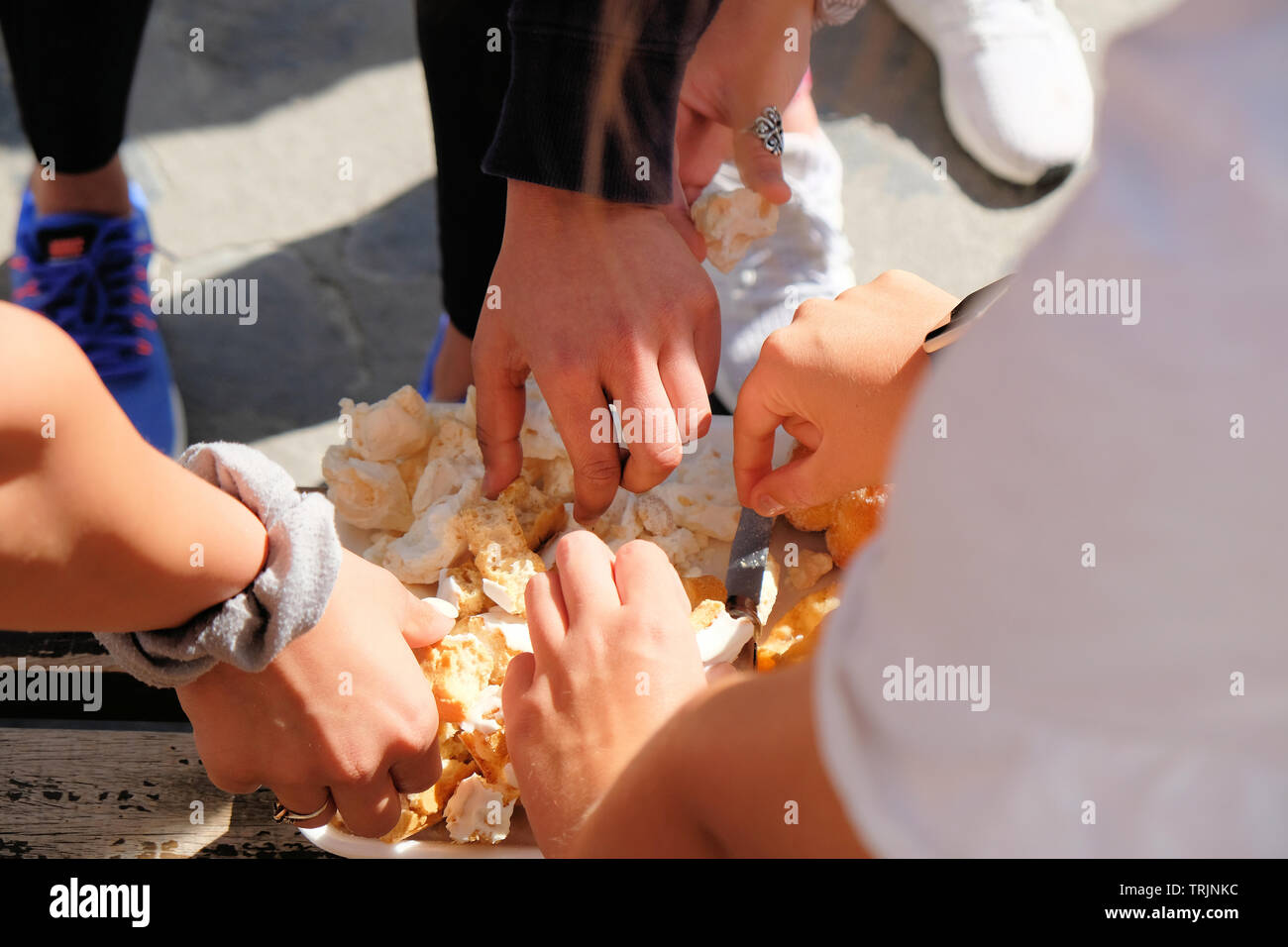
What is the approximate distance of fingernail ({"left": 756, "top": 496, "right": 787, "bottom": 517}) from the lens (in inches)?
31.4

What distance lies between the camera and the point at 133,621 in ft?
1.85

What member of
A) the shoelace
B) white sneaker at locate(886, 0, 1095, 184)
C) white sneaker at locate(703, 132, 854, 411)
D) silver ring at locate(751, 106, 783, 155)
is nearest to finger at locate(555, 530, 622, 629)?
silver ring at locate(751, 106, 783, 155)

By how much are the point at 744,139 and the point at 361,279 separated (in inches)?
38.2

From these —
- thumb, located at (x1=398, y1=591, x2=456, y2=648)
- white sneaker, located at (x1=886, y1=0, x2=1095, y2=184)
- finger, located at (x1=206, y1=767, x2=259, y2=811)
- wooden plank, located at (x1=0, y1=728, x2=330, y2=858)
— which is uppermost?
white sneaker, located at (x1=886, y1=0, x2=1095, y2=184)

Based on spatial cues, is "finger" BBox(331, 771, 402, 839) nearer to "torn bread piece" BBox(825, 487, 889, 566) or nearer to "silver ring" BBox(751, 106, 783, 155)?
"torn bread piece" BBox(825, 487, 889, 566)

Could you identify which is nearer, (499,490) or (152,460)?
(152,460)

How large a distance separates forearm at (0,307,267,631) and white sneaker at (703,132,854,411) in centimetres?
82

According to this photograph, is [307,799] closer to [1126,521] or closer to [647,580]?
[647,580]

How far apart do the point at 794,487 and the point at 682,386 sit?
0.13 m

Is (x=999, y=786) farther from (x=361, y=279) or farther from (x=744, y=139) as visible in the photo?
(x=361, y=279)

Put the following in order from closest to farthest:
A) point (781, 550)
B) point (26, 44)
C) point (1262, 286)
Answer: point (1262, 286) < point (781, 550) < point (26, 44)

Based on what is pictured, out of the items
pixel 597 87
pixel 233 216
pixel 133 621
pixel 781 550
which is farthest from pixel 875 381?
pixel 233 216

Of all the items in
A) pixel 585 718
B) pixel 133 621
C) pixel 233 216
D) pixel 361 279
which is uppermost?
pixel 233 216

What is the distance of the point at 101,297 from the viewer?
1.41 m
